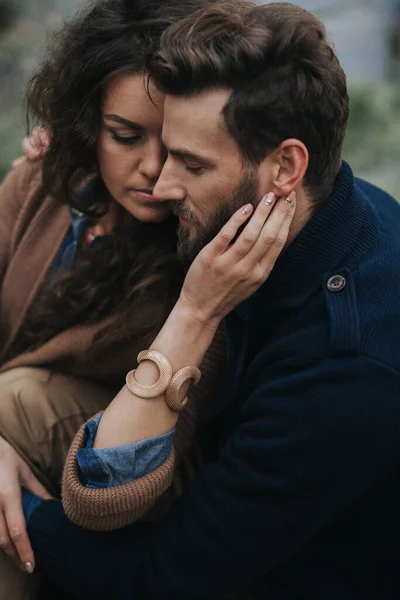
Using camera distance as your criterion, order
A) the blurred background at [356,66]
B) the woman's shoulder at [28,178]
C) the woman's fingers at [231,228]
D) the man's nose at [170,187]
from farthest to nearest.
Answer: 1. the blurred background at [356,66]
2. the woman's shoulder at [28,178]
3. the man's nose at [170,187]
4. the woman's fingers at [231,228]

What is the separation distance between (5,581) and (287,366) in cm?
101

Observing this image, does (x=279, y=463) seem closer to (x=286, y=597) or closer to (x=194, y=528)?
(x=194, y=528)

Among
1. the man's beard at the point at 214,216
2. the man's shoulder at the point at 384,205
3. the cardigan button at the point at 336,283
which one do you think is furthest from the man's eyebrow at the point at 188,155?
the man's shoulder at the point at 384,205

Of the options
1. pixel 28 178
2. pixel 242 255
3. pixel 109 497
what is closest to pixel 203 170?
pixel 242 255

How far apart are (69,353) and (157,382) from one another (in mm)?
574

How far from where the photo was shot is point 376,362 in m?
2.00

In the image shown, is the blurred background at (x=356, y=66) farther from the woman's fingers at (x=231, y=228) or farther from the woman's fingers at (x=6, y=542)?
the woman's fingers at (x=6, y=542)

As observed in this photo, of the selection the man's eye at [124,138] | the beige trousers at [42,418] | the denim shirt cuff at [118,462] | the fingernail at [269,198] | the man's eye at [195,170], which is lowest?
the beige trousers at [42,418]

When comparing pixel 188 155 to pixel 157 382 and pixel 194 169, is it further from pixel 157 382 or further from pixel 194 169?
pixel 157 382

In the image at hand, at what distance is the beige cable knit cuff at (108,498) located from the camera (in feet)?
7.07

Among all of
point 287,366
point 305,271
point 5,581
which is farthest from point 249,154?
point 5,581

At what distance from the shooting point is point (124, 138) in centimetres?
252

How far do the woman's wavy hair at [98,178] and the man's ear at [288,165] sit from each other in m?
0.51

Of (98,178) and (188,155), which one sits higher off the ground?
(188,155)
